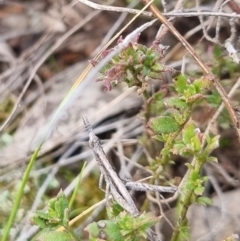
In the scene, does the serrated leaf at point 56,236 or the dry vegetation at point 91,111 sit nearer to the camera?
the serrated leaf at point 56,236

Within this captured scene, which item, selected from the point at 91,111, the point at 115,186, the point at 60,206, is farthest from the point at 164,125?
the point at 91,111

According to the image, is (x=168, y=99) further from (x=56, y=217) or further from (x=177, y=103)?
(x=56, y=217)

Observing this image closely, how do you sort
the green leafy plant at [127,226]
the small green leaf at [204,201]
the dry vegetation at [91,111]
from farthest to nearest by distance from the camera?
the dry vegetation at [91,111] → the small green leaf at [204,201] → the green leafy plant at [127,226]

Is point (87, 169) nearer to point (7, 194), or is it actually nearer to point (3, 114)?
point (7, 194)

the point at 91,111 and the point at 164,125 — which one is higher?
the point at 91,111

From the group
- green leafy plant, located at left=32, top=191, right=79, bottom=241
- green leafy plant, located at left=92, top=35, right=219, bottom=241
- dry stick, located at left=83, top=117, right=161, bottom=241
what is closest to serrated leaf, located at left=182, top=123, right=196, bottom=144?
green leafy plant, located at left=92, top=35, right=219, bottom=241

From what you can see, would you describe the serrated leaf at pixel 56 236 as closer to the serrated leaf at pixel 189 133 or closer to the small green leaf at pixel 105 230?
the small green leaf at pixel 105 230

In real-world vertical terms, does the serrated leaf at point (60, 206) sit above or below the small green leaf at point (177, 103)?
below

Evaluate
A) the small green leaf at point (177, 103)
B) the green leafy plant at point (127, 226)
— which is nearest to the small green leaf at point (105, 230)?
the green leafy plant at point (127, 226)

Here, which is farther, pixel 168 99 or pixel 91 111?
pixel 91 111
